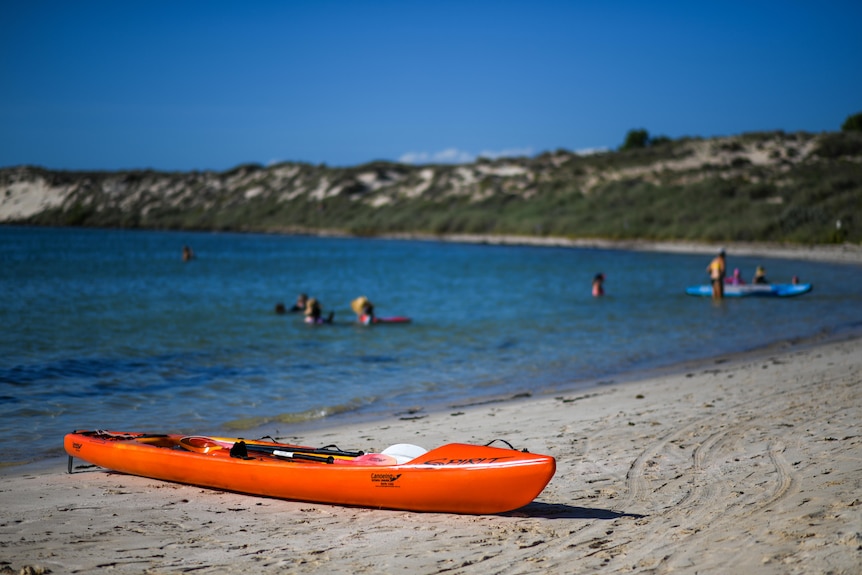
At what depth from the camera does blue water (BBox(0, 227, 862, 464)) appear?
11.3 m

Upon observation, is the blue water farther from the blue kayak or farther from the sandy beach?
the sandy beach

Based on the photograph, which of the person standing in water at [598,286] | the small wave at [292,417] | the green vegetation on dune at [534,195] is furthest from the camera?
the green vegetation on dune at [534,195]

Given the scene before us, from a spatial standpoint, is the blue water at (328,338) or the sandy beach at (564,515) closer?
the sandy beach at (564,515)

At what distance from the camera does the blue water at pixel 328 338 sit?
1126 cm

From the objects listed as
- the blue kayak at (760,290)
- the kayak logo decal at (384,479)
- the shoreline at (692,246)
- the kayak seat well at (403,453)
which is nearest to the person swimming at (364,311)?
the blue kayak at (760,290)

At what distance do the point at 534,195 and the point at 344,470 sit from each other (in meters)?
72.6

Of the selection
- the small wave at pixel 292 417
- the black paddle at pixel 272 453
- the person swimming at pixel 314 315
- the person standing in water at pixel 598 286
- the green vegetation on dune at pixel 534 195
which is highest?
the green vegetation on dune at pixel 534 195

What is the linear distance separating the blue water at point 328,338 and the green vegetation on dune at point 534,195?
55.1ft

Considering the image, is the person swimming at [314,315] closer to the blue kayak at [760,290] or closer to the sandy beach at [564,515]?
the sandy beach at [564,515]

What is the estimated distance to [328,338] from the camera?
18281 mm

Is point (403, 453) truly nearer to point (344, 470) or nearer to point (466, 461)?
point (344, 470)

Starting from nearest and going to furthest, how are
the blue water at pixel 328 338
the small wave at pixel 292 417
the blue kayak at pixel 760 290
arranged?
the small wave at pixel 292 417
the blue water at pixel 328 338
the blue kayak at pixel 760 290

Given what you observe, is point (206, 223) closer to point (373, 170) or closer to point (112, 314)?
point (373, 170)

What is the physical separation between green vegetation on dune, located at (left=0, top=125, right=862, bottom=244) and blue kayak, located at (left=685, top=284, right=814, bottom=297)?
2242 centimetres
